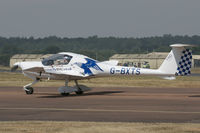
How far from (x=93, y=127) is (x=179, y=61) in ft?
37.8

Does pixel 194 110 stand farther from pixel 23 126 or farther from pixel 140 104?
pixel 23 126

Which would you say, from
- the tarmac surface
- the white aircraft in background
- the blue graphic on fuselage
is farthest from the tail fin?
the blue graphic on fuselage

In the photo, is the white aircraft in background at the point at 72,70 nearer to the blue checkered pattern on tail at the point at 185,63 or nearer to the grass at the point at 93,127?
the blue checkered pattern on tail at the point at 185,63

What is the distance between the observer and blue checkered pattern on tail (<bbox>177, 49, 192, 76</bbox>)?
23.6m

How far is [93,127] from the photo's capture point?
44.0 ft

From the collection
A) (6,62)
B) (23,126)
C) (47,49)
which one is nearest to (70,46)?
Result: (47,49)

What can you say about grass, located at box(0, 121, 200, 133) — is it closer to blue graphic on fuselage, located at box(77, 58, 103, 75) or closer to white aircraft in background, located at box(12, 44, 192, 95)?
white aircraft in background, located at box(12, 44, 192, 95)

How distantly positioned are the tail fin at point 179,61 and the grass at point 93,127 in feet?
32.7

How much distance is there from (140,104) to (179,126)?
23.6ft

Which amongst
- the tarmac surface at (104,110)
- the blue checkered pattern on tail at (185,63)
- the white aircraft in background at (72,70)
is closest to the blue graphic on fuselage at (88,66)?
the white aircraft in background at (72,70)

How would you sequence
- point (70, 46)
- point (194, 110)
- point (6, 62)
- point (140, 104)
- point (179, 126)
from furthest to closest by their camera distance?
point (70, 46) < point (6, 62) < point (140, 104) < point (194, 110) < point (179, 126)

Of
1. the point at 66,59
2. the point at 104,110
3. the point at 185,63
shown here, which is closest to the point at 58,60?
the point at 66,59

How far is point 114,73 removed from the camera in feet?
86.3

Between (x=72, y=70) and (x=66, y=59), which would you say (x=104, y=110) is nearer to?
(x=72, y=70)
